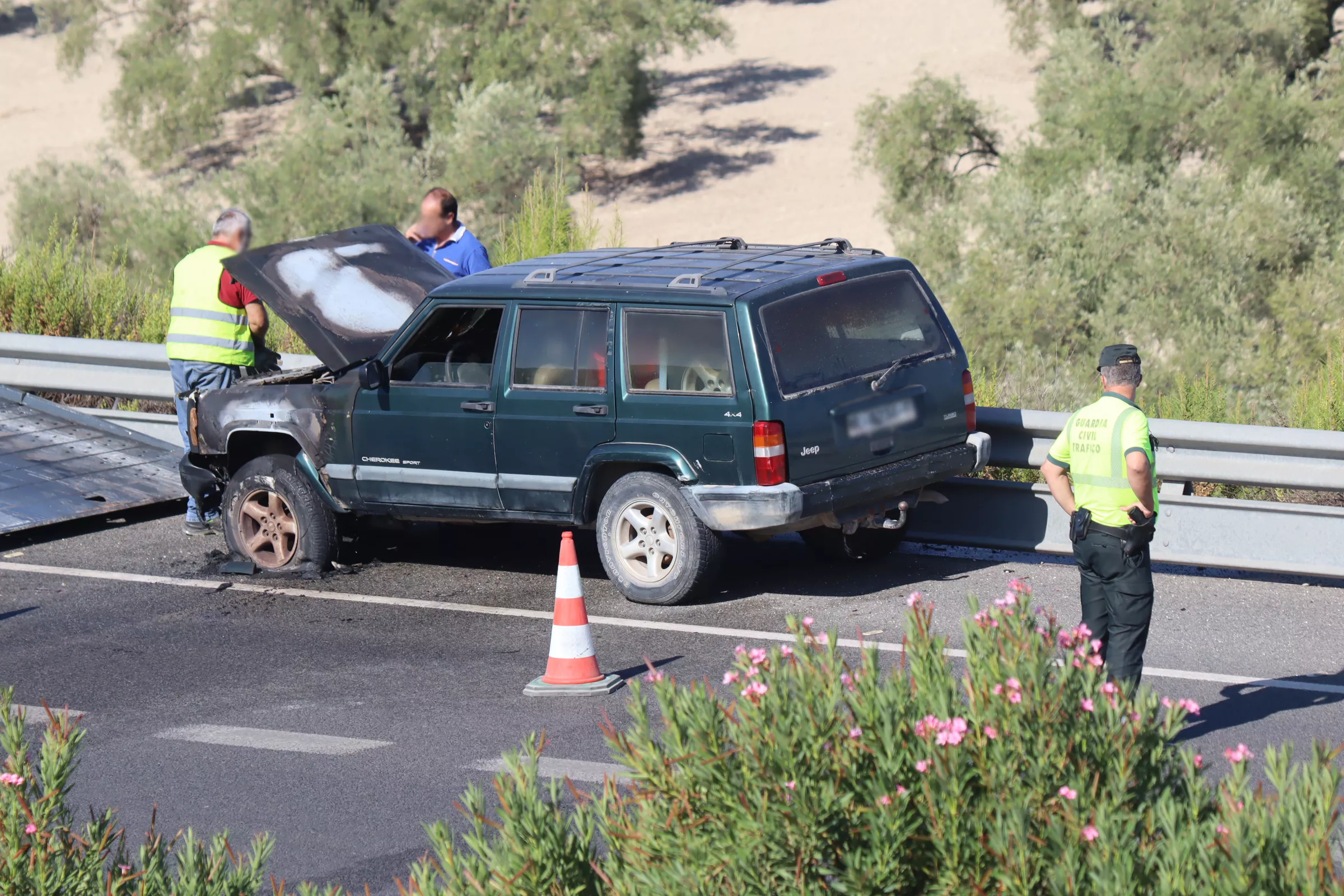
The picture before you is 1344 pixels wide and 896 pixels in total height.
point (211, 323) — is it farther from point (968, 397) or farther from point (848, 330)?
→ point (968, 397)

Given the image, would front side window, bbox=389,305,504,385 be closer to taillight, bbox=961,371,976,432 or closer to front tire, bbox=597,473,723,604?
front tire, bbox=597,473,723,604

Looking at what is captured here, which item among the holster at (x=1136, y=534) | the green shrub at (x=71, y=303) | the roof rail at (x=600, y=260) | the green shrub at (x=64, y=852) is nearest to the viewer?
the green shrub at (x=64, y=852)

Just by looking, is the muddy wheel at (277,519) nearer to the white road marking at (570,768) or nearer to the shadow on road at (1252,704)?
the white road marking at (570,768)

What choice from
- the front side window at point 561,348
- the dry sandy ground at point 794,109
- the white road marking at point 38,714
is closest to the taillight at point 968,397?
the front side window at point 561,348

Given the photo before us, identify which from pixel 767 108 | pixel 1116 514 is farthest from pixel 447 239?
pixel 767 108

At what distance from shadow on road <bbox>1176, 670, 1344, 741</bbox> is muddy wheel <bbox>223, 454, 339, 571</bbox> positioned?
510 cm

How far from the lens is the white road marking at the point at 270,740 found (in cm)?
669

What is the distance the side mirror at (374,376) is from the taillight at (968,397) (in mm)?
3215

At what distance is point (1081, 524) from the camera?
6.46 meters

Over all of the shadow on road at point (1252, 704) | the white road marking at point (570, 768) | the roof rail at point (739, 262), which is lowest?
the white road marking at point (570, 768)

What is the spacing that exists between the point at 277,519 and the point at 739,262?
3139mm

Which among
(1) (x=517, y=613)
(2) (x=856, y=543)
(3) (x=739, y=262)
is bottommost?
(1) (x=517, y=613)

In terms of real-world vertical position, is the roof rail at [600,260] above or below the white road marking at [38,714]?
above

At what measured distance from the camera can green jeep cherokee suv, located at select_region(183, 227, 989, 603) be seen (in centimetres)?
841
